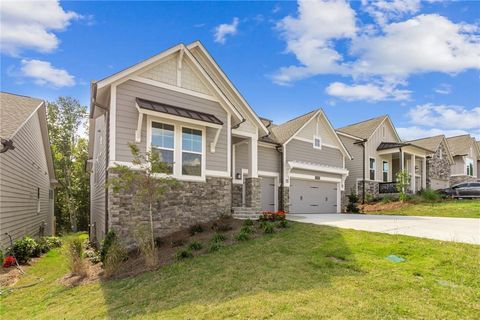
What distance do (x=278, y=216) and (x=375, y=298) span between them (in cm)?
669

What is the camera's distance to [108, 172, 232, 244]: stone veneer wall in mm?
9359

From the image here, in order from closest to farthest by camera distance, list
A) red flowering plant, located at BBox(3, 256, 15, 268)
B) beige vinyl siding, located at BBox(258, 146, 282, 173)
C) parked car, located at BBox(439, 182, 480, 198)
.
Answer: red flowering plant, located at BBox(3, 256, 15, 268) < beige vinyl siding, located at BBox(258, 146, 282, 173) < parked car, located at BBox(439, 182, 480, 198)

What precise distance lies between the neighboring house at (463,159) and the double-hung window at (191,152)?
31.3 metres

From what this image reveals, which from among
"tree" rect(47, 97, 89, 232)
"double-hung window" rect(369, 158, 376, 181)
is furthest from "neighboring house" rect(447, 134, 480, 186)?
"tree" rect(47, 97, 89, 232)

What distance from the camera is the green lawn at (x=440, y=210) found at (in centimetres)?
1625

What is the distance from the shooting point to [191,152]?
11.2 meters

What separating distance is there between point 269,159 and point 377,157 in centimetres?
1222

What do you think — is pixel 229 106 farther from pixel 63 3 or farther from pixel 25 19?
pixel 25 19

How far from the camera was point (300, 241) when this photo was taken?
8555mm

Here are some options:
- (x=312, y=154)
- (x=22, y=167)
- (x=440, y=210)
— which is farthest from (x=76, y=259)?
(x=440, y=210)

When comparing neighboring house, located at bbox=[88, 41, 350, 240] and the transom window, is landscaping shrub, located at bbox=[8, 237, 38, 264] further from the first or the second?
the transom window

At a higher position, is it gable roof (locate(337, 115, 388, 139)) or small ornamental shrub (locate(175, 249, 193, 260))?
gable roof (locate(337, 115, 388, 139))

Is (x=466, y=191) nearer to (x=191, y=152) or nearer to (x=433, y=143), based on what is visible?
(x=433, y=143)

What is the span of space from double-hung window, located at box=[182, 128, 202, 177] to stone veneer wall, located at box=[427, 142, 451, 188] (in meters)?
24.3
